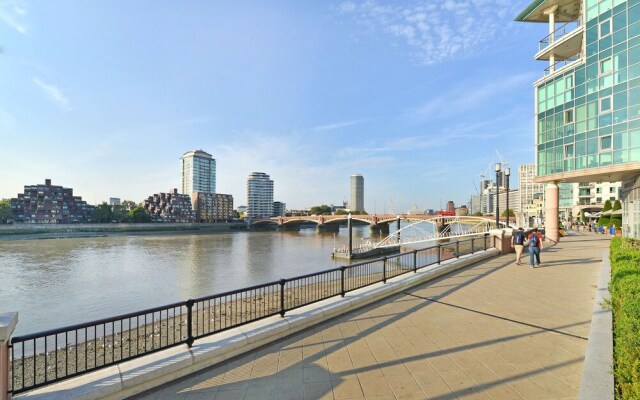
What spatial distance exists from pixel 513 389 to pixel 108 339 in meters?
14.7

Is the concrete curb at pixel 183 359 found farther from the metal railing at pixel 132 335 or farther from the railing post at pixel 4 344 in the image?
the railing post at pixel 4 344

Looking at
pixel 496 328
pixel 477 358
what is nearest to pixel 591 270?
pixel 496 328

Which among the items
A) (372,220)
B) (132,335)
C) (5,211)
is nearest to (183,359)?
(132,335)

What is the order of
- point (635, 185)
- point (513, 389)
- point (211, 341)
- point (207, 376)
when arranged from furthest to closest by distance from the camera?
point (635, 185) < point (211, 341) < point (207, 376) < point (513, 389)

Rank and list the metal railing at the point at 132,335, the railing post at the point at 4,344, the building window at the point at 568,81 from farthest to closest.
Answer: the building window at the point at 568,81 → the metal railing at the point at 132,335 → the railing post at the point at 4,344

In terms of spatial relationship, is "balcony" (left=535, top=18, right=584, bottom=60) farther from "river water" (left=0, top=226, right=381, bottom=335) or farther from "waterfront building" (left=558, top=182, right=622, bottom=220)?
"waterfront building" (left=558, top=182, right=622, bottom=220)

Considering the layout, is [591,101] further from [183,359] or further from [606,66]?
[183,359]

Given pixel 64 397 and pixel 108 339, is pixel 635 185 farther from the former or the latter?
pixel 108 339

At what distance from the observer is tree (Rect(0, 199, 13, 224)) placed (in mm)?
94769

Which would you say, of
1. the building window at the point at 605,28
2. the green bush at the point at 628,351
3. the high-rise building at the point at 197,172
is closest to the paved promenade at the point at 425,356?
the green bush at the point at 628,351

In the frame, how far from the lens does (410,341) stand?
5762 mm

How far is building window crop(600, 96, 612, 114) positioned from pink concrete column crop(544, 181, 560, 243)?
7.21 meters

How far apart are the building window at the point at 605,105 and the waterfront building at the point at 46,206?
478 ft

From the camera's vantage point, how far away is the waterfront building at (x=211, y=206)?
484 ft
